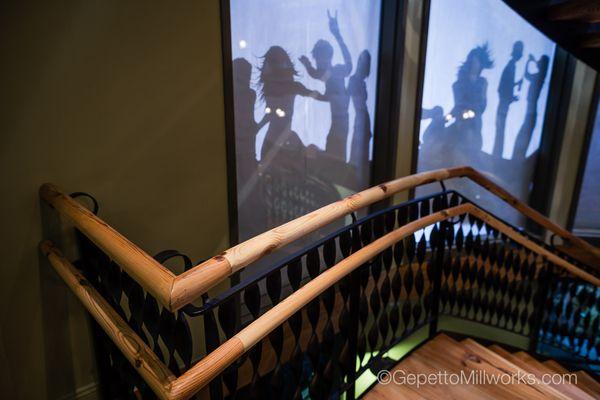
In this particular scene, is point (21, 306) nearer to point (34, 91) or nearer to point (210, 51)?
point (34, 91)

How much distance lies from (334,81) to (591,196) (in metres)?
3.45

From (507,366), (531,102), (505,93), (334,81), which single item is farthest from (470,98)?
(507,366)

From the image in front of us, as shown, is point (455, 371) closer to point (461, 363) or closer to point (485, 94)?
point (461, 363)

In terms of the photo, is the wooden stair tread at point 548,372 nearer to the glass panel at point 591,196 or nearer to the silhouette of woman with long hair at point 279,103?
the silhouette of woman with long hair at point 279,103

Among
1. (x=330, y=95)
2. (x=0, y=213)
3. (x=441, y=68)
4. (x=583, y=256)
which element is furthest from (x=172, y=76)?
(x=583, y=256)

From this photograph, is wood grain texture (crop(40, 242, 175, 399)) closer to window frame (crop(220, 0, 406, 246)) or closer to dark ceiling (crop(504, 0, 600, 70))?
window frame (crop(220, 0, 406, 246))

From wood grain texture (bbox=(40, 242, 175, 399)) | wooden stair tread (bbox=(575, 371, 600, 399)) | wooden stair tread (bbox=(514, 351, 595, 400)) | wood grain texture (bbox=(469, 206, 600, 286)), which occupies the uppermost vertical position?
wood grain texture (bbox=(40, 242, 175, 399))

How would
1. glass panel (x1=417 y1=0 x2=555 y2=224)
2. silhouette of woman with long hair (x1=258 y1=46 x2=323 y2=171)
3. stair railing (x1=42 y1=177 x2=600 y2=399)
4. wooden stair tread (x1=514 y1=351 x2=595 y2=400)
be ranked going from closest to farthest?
1. stair railing (x1=42 y1=177 x2=600 y2=399)
2. wooden stair tread (x1=514 y1=351 x2=595 y2=400)
3. silhouette of woman with long hair (x1=258 y1=46 x2=323 y2=171)
4. glass panel (x1=417 y1=0 x2=555 y2=224)

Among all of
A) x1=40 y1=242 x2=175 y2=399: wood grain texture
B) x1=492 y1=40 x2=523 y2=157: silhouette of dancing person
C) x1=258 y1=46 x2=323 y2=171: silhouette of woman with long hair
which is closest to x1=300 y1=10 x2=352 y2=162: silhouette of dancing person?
x1=258 y1=46 x2=323 y2=171: silhouette of woman with long hair

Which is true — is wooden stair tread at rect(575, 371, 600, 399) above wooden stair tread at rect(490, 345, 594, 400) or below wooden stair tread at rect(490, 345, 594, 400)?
below

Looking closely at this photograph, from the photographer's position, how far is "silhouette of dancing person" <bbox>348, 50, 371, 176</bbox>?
8.96 ft

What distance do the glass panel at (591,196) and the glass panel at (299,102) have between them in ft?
9.13

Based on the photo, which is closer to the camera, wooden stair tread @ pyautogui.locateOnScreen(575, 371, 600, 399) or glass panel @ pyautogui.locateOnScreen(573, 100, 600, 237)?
wooden stair tread @ pyautogui.locateOnScreen(575, 371, 600, 399)

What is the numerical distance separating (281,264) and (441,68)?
2.77 m
